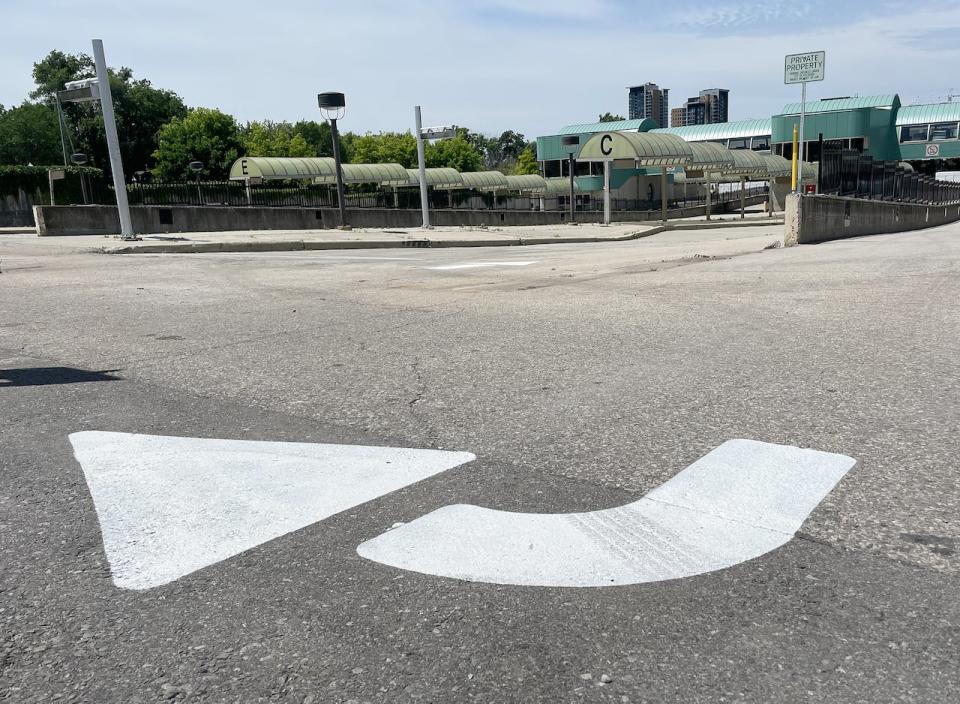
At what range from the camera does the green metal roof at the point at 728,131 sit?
82188 mm

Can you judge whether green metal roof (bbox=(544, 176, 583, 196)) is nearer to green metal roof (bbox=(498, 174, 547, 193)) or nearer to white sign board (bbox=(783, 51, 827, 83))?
green metal roof (bbox=(498, 174, 547, 193))

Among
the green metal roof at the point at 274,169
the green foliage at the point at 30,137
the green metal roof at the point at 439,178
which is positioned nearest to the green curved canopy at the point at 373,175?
the green metal roof at the point at 439,178

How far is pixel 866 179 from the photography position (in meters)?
23.5

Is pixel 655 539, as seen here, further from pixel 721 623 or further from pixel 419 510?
pixel 419 510

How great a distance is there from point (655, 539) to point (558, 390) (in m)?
2.10

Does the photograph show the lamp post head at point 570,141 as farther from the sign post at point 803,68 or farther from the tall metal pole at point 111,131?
the tall metal pole at point 111,131

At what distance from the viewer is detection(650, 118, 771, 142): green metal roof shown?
270ft

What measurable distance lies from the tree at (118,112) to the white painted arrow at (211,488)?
8747 centimetres

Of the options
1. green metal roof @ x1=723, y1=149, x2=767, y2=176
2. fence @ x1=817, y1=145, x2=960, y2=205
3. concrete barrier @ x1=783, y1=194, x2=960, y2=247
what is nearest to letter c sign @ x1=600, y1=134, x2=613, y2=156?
fence @ x1=817, y1=145, x2=960, y2=205

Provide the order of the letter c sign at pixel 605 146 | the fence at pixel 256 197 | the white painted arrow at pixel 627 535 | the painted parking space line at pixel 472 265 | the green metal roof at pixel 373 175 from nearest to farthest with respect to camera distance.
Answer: the white painted arrow at pixel 627 535 → the painted parking space line at pixel 472 265 → the fence at pixel 256 197 → the letter c sign at pixel 605 146 → the green metal roof at pixel 373 175

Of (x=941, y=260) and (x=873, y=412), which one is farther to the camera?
(x=941, y=260)

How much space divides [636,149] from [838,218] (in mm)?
20217

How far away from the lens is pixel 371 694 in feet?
6.08

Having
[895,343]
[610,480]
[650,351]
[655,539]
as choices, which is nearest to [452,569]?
[655,539]
